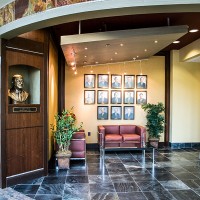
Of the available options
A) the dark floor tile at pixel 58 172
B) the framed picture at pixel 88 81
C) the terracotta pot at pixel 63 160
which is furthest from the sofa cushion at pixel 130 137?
the dark floor tile at pixel 58 172

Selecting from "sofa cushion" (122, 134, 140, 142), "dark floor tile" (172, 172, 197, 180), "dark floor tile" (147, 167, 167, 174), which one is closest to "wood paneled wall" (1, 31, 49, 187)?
"dark floor tile" (147, 167, 167, 174)

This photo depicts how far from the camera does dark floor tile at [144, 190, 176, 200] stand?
142 inches

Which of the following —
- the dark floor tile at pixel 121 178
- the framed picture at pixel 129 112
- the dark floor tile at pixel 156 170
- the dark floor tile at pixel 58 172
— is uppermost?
the framed picture at pixel 129 112

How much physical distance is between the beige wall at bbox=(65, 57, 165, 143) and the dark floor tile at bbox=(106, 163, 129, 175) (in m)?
2.22

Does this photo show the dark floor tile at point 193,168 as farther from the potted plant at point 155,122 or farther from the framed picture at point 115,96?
the framed picture at point 115,96

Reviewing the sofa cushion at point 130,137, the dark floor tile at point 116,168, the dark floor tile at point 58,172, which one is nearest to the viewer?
the dark floor tile at point 58,172

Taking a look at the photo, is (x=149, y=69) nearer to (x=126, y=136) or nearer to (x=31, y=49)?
(x=126, y=136)

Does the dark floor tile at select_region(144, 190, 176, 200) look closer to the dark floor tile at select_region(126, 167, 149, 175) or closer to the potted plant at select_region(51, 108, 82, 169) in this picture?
the dark floor tile at select_region(126, 167, 149, 175)

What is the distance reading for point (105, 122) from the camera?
7.79 metres

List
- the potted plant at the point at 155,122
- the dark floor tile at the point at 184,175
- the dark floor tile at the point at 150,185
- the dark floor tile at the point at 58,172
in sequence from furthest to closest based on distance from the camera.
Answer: the potted plant at the point at 155,122 < the dark floor tile at the point at 58,172 < the dark floor tile at the point at 184,175 < the dark floor tile at the point at 150,185

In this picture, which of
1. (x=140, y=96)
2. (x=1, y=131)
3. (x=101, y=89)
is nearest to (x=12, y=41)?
(x=1, y=131)

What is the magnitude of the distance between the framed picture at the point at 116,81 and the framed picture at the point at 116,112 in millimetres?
710

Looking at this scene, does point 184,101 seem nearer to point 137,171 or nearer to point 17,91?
point 137,171

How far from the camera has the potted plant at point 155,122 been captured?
7.36 m
